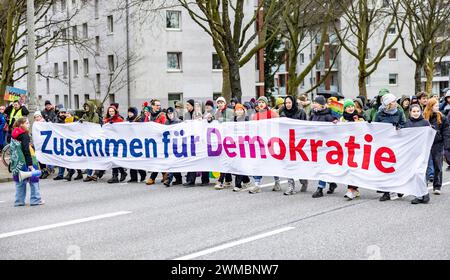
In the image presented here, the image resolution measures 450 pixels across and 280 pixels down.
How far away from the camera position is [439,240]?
8.62 meters

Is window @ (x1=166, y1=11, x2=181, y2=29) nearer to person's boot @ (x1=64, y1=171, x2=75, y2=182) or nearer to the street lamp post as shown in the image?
the street lamp post

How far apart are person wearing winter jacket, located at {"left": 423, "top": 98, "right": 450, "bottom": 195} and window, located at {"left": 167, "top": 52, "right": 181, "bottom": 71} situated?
41.2 m

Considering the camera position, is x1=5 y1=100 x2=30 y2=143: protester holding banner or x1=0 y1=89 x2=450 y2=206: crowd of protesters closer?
x1=0 y1=89 x2=450 y2=206: crowd of protesters

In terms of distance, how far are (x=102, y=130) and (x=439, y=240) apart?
394 inches

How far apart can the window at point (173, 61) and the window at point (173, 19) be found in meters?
2.01

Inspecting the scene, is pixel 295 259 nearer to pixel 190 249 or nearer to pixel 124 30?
pixel 190 249

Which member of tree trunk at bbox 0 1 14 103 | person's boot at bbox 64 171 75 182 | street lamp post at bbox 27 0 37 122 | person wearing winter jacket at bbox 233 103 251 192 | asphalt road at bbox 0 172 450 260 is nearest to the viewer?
asphalt road at bbox 0 172 450 260

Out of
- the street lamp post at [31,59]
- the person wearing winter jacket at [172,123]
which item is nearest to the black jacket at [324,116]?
the person wearing winter jacket at [172,123]

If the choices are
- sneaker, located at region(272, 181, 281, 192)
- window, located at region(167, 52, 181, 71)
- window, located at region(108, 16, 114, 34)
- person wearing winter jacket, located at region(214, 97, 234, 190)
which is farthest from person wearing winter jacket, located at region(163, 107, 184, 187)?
window, located at region(108, 16, 114, 34)

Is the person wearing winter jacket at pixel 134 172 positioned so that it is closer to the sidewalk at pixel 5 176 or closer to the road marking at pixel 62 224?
the sidewalk at pixel 5 176

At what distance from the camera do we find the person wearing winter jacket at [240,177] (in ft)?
47.1

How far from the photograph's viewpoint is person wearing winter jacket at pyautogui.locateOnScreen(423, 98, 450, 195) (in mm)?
12734
